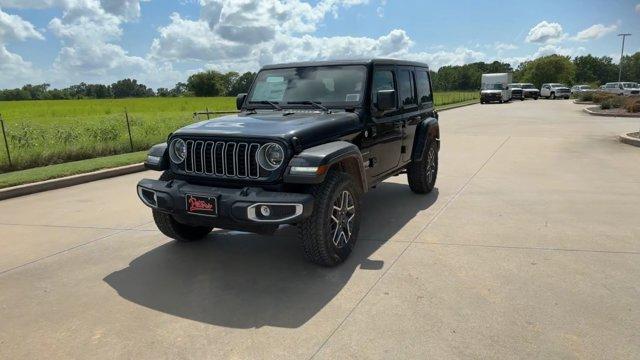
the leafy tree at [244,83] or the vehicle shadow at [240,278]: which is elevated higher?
the leafy tree at [244,83]

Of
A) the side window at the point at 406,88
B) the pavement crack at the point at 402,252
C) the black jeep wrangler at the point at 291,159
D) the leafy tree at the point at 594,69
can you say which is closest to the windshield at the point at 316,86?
the black jeep wrangler at the point at 291,159

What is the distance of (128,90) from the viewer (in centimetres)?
10156

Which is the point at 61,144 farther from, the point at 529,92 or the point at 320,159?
the point at 529,92

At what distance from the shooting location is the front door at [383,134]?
5.20 meters

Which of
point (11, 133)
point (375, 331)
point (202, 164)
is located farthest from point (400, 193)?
point (11, 133)

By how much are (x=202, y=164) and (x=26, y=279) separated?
1879 millimetres

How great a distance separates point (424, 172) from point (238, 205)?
3770 mm

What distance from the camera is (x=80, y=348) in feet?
10.2

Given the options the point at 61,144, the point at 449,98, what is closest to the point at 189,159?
the point at 61,144

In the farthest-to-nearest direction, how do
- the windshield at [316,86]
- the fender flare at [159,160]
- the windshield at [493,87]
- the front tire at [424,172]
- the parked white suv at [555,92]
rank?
1. the parked white suv at [555,92]
2. the windshield at [493,87]
3. the front tire at [424,172]
4. the windshield at [316,86]
5. the fender flare at [159,160]

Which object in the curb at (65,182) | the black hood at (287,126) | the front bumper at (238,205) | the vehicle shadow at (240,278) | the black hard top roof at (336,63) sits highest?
the black hard top roof at (336,63)

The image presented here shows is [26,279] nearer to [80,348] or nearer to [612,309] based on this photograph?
[80,348]

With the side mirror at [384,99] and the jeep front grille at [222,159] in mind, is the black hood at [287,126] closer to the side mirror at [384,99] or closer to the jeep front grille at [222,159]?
the jeep front grille at [222,159]

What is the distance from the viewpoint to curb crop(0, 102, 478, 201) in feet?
26.1
